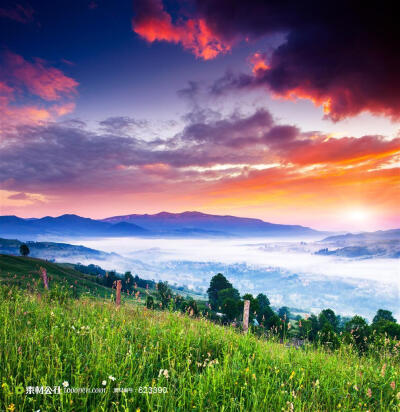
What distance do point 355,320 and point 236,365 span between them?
62547 millimetres

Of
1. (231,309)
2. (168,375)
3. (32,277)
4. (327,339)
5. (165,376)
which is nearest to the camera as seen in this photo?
(168,375)

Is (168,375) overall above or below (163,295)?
above

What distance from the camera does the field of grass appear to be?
3777mm

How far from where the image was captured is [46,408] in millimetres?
3297

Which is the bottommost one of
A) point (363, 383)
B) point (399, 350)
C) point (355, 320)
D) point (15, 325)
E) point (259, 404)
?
point (355, 320)

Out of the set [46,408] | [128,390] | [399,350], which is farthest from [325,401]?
[399,350]

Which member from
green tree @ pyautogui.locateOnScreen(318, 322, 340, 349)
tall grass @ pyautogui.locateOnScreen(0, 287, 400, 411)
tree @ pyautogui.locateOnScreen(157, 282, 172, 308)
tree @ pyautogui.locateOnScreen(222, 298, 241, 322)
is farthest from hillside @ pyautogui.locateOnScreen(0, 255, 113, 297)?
tree @ pyautogui.locateOnScreen(222, 298, 241, 322)

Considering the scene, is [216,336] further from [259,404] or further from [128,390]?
[128,390]

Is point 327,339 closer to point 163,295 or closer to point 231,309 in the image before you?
point 163,295

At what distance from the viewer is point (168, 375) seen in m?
4.33

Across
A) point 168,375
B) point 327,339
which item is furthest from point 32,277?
point 168,375

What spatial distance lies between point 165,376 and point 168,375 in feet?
1.20

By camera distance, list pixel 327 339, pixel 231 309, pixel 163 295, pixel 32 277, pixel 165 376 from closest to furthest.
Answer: pixel 165 376 < pixel 327 339 < pixel 163 295 < pixel 32 277 < pixel 231 309

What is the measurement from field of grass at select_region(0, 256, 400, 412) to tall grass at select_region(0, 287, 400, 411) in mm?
20
